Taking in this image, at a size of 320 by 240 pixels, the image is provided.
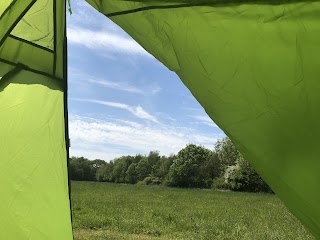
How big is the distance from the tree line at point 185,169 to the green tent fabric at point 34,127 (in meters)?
31.7

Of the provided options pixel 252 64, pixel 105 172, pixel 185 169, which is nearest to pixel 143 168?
pixel 105 172

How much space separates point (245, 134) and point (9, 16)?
180cm

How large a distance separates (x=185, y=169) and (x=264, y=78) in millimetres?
60868

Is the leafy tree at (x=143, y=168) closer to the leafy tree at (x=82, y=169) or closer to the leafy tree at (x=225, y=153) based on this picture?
the leafy tree at (x=82, y=169)

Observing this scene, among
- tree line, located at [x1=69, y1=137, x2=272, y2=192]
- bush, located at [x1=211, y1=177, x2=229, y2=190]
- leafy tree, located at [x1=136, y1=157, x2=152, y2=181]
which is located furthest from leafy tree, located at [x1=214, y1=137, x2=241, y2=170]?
leafy tree, located at [x1=136, y1=157, x2=152, y2=181]

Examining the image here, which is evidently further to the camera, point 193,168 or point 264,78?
point 193,168

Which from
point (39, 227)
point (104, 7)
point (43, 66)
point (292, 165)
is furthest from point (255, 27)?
point (39, 227)

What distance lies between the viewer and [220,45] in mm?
2305

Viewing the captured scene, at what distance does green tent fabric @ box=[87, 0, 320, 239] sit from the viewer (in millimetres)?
2039

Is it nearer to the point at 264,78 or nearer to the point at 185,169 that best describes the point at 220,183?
the point at 185,169

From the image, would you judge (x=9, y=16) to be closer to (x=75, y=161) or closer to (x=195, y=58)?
(x=195, y=58)

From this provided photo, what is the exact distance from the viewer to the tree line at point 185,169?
49438mm

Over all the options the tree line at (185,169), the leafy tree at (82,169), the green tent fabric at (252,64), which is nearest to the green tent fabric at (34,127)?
the green tent fabric at (252,64)

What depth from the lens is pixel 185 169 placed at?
6250cm
